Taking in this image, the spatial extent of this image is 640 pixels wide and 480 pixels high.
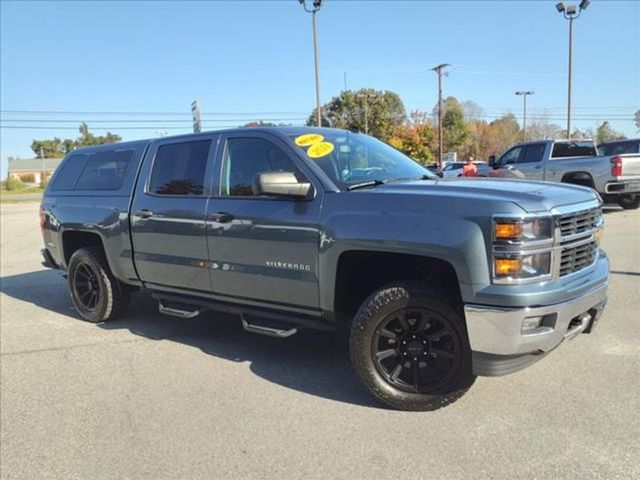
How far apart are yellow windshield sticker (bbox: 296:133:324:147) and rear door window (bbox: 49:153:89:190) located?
10.4 ft

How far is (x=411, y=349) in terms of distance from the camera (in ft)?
11.8

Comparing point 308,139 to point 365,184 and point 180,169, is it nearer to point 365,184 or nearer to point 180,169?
point 365,184

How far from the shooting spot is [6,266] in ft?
34.2

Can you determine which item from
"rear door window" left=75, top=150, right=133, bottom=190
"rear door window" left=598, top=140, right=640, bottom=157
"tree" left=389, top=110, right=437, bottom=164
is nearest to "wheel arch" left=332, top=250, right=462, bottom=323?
"rear door window" left=75, top=150, right=133, bottom=190

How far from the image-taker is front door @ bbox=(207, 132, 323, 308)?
3912mm

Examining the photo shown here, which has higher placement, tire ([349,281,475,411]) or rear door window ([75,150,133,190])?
rear door window ([75,150,133,190])

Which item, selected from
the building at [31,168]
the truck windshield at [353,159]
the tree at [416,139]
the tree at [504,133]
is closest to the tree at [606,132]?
the tree at [504,133]

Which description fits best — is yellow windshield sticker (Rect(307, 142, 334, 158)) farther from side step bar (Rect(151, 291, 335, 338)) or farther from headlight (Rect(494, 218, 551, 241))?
headlight (Rect(494, 218, 551, 241))

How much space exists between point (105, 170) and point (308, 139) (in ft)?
8.84

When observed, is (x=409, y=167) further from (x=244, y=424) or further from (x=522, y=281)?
(x=244, y=424)

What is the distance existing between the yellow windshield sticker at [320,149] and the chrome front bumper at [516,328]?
1657 millimetres

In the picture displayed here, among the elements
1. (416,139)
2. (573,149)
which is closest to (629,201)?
(573,149)

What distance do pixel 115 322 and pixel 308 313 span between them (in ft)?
9.78

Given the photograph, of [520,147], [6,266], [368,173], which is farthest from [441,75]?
[368,173]
